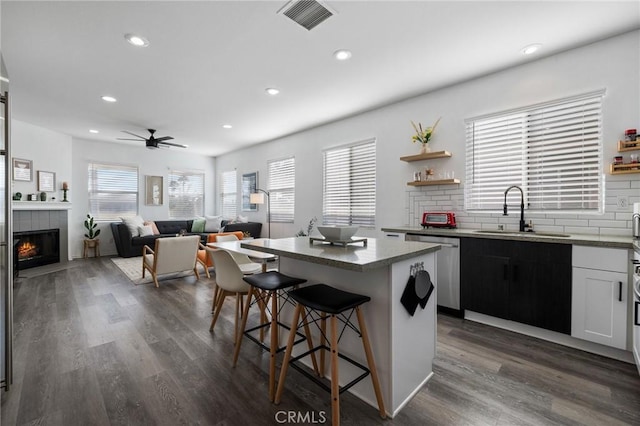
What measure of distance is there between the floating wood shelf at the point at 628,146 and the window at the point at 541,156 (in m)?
0.17

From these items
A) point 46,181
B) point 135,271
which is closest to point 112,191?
point 46,181

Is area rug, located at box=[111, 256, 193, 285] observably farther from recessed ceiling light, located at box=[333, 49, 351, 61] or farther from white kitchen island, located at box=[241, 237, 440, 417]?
recessed ceiling light, located at box=[333, 49, 351, 61]

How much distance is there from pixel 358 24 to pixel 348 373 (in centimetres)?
262

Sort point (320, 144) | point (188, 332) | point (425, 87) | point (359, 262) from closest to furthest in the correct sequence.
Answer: point (359, 262) < point (188, 332) < point (425, 87) < point (320, 144)

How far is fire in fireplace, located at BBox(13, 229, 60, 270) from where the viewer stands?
Result: 4.97 m

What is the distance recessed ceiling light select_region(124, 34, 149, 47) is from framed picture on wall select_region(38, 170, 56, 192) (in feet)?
14.8

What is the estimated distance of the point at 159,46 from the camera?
2.68 meters

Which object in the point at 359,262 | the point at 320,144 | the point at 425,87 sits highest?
the point at 425,87

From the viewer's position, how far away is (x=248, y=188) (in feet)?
23.5

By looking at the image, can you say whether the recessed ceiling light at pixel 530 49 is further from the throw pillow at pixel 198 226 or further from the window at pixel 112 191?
the window at pixel 112 191

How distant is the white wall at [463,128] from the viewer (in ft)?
8.15

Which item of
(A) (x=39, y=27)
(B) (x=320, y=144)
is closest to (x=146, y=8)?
(A) (x=39, y=27)

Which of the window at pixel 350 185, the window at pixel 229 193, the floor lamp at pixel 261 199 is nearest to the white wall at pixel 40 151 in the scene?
the window at pixel 229 193

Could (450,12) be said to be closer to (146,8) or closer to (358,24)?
(358,24)
